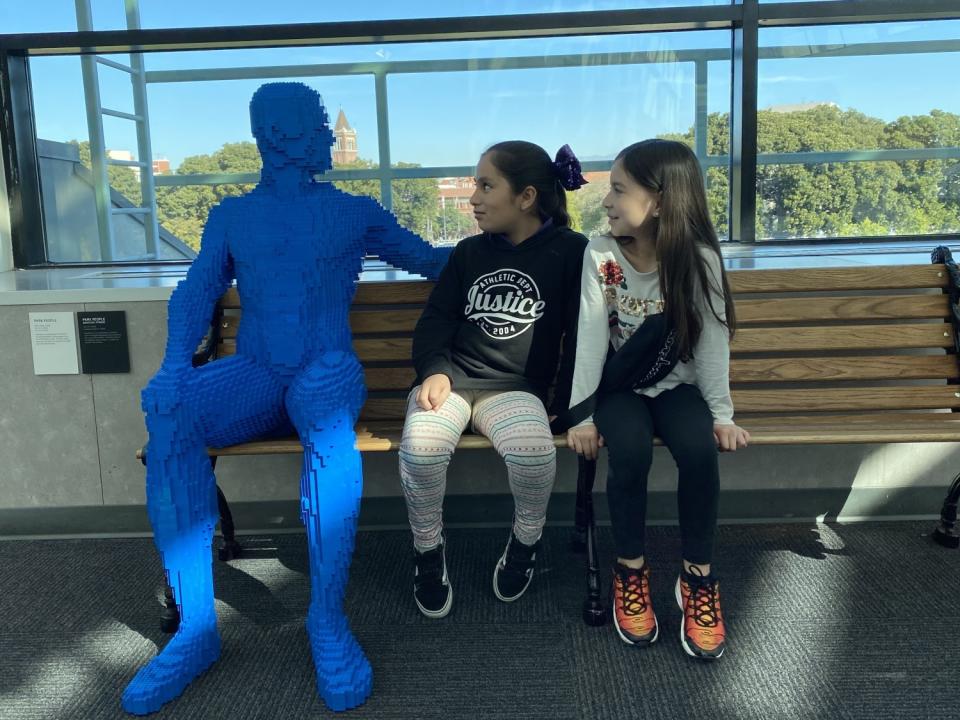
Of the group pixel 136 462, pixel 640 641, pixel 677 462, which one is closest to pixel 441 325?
pixel 677 462

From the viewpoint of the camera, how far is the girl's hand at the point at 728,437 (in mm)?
2320

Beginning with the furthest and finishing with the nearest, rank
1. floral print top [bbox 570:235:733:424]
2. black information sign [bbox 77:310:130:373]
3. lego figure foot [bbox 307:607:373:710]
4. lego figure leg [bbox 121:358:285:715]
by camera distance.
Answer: black information sign [bbox 77:310:130:373]
floral print top [bbox 570:235:733:424]
lego figure leg [bbox 121:358:285:715]
lego figure foot [bbox 307:607:373:710]

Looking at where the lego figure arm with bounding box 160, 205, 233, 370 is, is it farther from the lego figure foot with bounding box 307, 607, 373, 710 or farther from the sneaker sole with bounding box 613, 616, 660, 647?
the sneaker sole with bounding box 613, 616, 660, 647

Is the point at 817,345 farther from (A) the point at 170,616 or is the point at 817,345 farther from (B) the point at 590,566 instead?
(A) the point at 170,616

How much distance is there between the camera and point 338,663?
2.06m

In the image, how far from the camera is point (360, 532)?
308 centimetres

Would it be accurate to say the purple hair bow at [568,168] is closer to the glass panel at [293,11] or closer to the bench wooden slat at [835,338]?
the bench wooden slat at [835,338]

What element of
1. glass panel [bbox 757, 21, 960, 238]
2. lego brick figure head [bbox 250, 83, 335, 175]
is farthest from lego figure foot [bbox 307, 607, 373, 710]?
glass panel [bbox 757, 21, 960, 238]

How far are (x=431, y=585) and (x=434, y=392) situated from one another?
20.9 inches

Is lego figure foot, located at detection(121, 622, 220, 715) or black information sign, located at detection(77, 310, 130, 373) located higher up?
black information sign, located at detection(77, 310, 130, 373)

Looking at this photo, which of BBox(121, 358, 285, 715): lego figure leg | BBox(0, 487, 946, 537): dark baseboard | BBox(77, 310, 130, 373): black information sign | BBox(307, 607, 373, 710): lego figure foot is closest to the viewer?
BBox(307, 607, 373, 710): lego figure foot

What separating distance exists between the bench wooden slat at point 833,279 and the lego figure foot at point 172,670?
187 cm

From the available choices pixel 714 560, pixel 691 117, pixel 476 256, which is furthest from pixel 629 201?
pixel 691 117

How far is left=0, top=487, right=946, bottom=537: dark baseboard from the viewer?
304 centimetres
